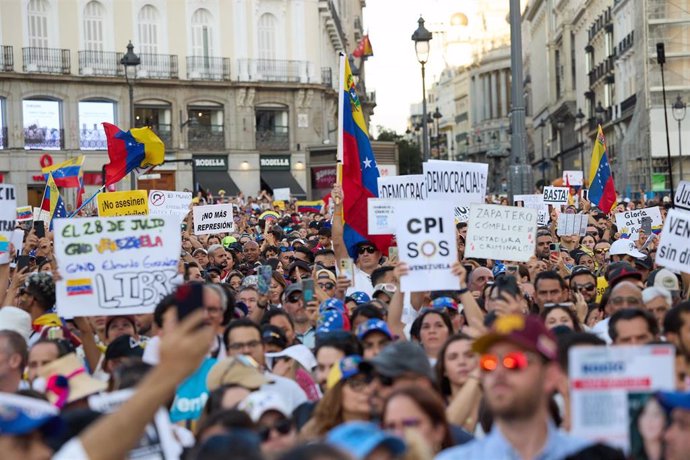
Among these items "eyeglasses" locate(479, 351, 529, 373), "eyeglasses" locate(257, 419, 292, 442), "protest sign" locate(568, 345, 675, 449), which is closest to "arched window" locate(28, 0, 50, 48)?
"eyeglasses" locate(257, 419, 292, 442)

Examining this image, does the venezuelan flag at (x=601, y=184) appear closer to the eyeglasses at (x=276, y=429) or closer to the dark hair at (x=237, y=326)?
the dark hair at (x=237, y=326)

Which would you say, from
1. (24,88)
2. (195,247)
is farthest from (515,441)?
(24,88)

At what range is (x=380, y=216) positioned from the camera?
13.4 m

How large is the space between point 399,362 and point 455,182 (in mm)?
8610

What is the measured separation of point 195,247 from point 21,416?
13.3 metres

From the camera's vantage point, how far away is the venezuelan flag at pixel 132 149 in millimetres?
20172

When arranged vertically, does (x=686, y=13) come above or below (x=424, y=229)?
above

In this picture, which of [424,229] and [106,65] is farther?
[106,65]

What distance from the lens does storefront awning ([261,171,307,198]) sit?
2313 inches

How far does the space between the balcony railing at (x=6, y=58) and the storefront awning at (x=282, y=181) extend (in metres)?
11.5

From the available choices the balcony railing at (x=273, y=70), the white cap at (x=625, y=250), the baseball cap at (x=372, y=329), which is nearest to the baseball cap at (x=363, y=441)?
the baseball cap at (x=372, y=329)

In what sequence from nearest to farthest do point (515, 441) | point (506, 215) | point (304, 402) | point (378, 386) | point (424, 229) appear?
point (515, 441) → point (378, 386) → point (304, 402) → point (424, 229) → point (506, 215)

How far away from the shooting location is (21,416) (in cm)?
520

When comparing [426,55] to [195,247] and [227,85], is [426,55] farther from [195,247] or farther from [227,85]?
[227,85]
